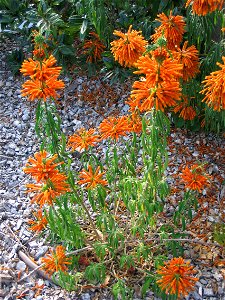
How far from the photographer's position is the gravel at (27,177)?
263 centimetres

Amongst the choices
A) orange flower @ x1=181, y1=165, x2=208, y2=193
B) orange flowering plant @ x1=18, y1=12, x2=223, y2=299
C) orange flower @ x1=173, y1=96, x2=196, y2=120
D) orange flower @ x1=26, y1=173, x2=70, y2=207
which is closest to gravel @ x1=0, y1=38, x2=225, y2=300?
orange flowering plant @ x1=18, y1=12, x2=223, y2=299

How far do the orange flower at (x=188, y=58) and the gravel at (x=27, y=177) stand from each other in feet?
2.79

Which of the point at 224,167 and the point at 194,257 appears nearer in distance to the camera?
the point at 194,257

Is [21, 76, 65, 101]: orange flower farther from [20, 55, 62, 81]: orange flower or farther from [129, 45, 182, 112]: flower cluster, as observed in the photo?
[129, 45, 182, 112]: flower cluster

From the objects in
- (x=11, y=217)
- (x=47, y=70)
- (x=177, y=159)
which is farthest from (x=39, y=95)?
(x=177, y=159)

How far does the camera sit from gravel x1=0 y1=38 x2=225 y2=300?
2631 millimetres

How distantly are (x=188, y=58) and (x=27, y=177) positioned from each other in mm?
1353

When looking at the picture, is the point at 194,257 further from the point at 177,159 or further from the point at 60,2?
the point at 60,2

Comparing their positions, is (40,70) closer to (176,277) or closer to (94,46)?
(176,277)

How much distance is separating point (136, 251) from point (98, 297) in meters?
0.30

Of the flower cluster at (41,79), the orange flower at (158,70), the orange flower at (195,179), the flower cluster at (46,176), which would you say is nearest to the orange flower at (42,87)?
the flower cluster at (41,79)

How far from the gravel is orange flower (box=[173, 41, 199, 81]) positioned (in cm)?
85

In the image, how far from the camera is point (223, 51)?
8.82 ft

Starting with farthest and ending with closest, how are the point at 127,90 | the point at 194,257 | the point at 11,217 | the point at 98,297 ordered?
the point at 127,90, the point at 11,217, the point at 194,257, the point at 98,297
